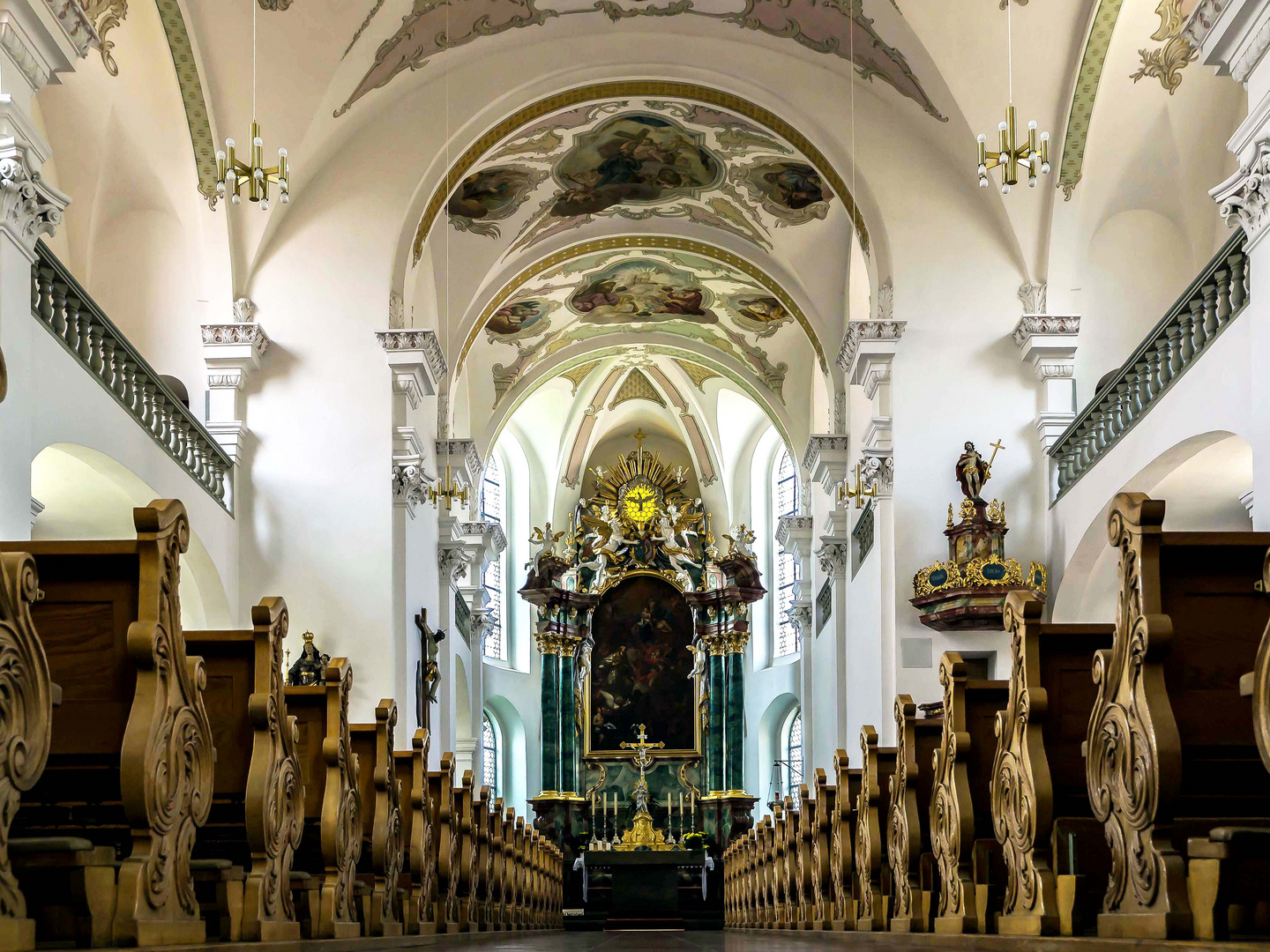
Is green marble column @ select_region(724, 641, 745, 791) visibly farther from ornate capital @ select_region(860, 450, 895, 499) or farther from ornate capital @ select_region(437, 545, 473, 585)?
ornate capital @ select_region(860, 450, 895, 499)

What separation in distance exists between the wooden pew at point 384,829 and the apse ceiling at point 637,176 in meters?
8.54

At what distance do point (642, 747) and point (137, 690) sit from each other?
21.4m

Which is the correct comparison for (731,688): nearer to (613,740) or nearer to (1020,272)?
(613,740)

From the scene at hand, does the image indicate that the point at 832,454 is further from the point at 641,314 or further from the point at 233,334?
the point at 233,334

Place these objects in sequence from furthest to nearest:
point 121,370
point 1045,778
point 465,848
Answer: point 121,370, point 465,848, point 1045,778

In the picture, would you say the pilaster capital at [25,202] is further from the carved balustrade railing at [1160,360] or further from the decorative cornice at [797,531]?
the decorative cornice at [797,531]

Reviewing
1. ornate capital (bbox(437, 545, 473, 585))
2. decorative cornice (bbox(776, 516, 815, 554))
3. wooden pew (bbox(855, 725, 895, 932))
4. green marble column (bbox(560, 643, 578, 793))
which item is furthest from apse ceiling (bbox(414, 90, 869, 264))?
green marble column (bbox(560, 643, 578, 793))

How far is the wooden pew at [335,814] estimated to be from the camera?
5336 mm

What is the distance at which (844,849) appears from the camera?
305 inches

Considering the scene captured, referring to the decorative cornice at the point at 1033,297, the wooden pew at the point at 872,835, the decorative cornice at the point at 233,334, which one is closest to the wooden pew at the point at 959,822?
the wooden pew at the point at 872,835

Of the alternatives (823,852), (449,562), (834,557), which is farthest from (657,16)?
(823,852)

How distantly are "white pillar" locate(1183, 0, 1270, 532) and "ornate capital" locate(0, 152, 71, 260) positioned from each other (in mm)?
6069

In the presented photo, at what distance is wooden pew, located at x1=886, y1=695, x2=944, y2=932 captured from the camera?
5988 millimetres

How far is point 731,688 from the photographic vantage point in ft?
80.9
